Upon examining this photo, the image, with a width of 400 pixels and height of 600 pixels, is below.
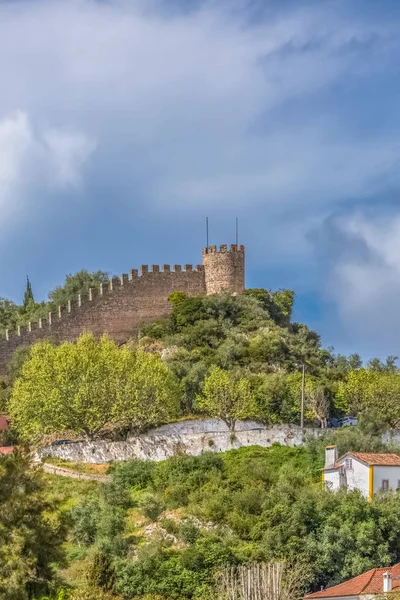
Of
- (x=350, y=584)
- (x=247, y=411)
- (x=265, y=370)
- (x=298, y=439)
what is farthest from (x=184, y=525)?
(x=265, y=370)

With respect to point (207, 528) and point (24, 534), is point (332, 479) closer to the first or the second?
point (207, 528)

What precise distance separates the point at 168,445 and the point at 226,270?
2433cm

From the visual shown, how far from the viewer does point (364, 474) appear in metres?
Result: 55.8

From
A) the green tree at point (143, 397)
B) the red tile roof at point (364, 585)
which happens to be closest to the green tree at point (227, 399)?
the green tree at point (143, 397)

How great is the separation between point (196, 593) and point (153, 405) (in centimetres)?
1875

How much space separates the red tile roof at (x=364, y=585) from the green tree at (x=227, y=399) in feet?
→ 65.1

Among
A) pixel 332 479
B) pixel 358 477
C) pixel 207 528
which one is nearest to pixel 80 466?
pixel 207 528

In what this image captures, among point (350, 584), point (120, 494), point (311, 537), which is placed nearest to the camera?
point (350, 584)

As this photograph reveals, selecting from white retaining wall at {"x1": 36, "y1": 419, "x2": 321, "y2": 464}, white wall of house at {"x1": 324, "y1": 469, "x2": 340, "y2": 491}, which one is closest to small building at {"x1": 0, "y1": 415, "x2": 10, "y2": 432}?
white retaining wall at {"x1": 36, "y1": 419, "x2": 321, "y2": 464}

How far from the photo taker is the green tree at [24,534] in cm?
3631

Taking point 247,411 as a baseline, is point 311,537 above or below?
below

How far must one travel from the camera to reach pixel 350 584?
47.7m

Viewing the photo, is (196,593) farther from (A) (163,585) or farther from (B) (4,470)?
(B) (4,470)

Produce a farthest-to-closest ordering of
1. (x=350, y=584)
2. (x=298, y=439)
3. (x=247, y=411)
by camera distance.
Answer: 1. (x=247, y=411)
2. (x=298, y=439)
3. (x=350, y=584)
